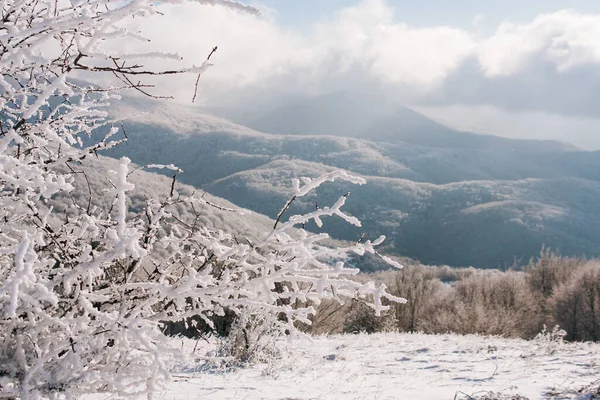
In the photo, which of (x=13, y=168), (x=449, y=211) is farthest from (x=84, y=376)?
(x=449, y=211)

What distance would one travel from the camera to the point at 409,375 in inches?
229

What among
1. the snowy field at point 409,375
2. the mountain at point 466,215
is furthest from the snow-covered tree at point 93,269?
the mountain at point 466,215

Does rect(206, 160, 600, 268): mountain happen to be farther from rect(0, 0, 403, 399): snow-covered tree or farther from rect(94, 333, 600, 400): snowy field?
rect(0, 0, 403, 399): snow-covered tree

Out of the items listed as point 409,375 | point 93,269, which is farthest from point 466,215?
point 93,269

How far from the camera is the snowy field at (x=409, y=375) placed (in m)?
4.55

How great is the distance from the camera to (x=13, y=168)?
80.0 inches

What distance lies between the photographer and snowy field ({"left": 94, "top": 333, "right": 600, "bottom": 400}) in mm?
4555

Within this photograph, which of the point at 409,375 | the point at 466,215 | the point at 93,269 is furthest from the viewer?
the point at 466,215

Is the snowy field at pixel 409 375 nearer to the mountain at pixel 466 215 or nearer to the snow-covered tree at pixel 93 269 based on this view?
the snow-covered tree at pixel 93 269

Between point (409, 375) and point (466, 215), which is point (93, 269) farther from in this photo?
point (466, 215)

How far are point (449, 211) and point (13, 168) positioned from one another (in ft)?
601

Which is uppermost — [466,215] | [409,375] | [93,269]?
[466,215]

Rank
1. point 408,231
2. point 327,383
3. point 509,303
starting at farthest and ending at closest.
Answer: point 408,231 → point 509,303 → point 327,383

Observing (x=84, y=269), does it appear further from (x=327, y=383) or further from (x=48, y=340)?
(x=327, y=383)
